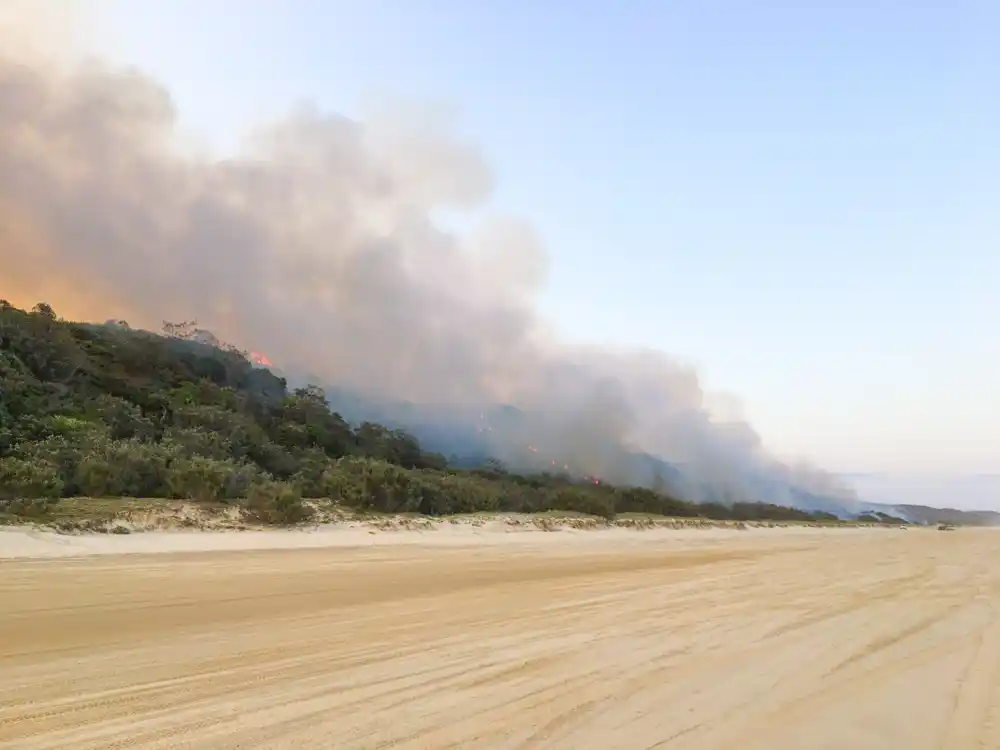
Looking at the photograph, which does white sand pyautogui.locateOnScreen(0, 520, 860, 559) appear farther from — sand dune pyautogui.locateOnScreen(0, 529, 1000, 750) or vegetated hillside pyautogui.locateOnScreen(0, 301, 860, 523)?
vegetated hillside pyautogui.locateOnScreen(0, 301, 860, 523)

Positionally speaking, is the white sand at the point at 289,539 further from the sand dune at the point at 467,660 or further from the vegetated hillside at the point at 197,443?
the vegetated hillside at the point at 197,443

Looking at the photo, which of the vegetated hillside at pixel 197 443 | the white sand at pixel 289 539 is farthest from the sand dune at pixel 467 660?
the vegetated hillside at pixel 197 443

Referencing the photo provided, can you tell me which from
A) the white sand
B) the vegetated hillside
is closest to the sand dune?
the white sand

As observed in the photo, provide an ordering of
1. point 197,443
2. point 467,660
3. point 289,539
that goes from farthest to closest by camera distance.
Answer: point 197,443, point 289,539, point 467,660

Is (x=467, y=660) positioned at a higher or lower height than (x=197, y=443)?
lower

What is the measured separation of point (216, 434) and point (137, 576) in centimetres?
1536

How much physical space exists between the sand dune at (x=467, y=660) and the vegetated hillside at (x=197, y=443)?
5079mm

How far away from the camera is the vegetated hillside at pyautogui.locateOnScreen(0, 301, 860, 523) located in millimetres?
14609

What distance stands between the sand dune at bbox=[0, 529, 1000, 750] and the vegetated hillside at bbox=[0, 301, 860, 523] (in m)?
5.08

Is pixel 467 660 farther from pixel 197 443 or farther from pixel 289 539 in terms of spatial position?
pixel 197 443

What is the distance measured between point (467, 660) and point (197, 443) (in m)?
17.7

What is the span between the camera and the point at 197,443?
20.4 metres

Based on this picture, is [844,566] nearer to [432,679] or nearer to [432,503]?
[432,503]

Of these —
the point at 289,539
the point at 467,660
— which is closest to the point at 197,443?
the point at 289,539
